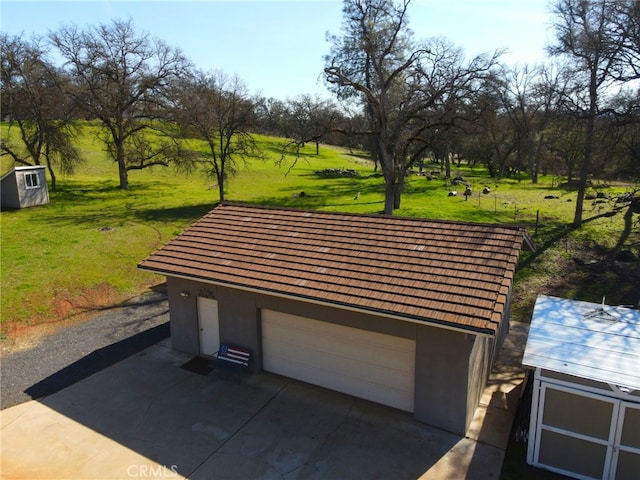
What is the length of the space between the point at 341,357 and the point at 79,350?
7931 millimetres

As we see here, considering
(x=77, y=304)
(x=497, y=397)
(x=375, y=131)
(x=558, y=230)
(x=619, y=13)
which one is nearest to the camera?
(x=497, y=397)

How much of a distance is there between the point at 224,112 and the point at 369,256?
75.1ft

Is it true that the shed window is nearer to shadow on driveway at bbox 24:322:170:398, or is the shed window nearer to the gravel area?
the gravel area

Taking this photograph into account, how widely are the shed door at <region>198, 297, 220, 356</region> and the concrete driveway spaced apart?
3.88 feet

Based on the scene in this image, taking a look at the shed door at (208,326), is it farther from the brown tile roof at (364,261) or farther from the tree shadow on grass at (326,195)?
the tree shadow on grass at (326,195)

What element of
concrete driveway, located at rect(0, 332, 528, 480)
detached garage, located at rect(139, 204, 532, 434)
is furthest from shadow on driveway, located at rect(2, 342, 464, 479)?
detached garage, located at rect(139, 204, 532, 434)

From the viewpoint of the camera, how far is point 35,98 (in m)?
29.6

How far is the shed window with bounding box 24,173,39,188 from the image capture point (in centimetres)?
2756

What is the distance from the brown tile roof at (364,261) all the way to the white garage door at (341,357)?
1088 mm

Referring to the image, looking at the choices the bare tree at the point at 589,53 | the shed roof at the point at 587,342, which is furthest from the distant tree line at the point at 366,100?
the shed roof at the point at 587,342

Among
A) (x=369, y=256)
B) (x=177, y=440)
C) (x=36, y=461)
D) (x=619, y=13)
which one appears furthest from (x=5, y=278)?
(x=619, y=13)

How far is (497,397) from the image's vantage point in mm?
10211

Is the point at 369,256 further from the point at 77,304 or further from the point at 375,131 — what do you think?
the point at 375,131

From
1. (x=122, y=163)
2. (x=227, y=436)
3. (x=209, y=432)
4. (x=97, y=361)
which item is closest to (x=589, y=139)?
(x=227, y=436)
